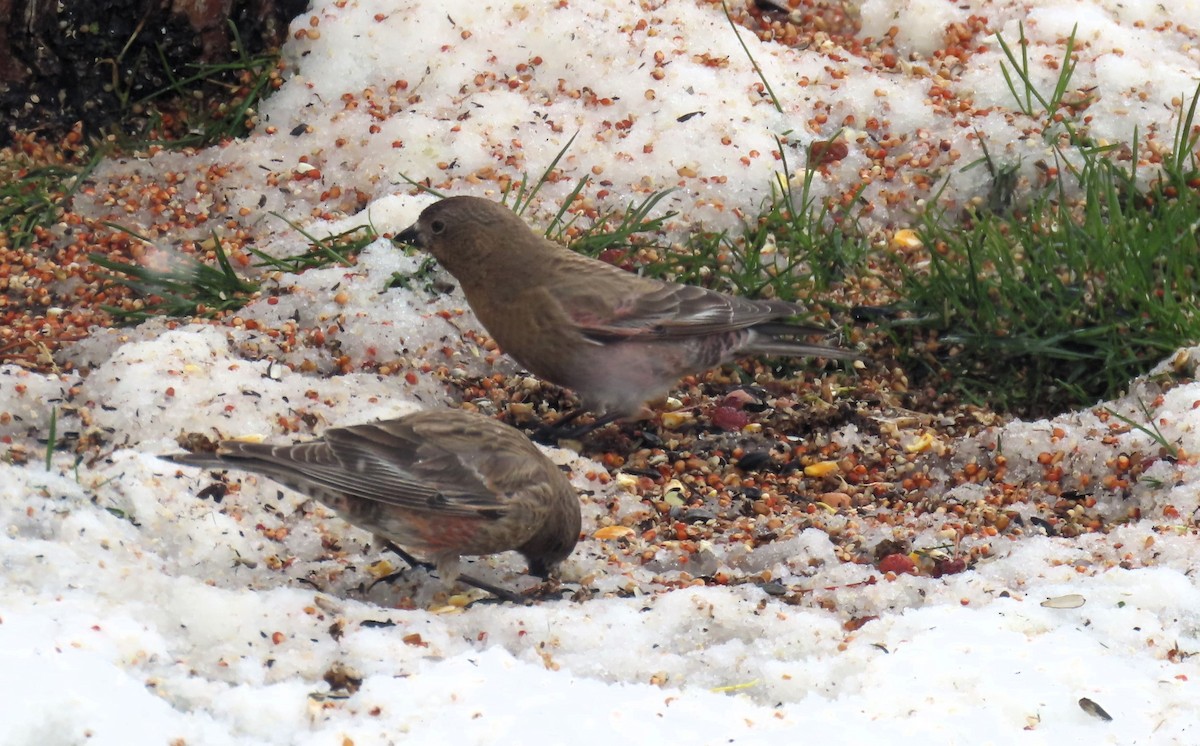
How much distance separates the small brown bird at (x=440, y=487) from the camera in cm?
416

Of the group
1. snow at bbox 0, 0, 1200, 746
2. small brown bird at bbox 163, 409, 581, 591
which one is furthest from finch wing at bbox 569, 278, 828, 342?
→ small brown bird at bbox 163, 409, 581, 591

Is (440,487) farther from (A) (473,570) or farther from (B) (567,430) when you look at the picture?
(B) (567,430)

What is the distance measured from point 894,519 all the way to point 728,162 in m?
2.16

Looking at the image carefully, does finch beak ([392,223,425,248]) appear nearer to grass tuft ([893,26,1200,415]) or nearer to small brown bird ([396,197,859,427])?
small brown bird ([396,197,859,427])

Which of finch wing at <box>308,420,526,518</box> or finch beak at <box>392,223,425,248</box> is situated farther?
finch beak at <box>392,223,425,248</box>

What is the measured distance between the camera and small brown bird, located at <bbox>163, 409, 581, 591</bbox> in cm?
416

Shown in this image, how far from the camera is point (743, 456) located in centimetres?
531

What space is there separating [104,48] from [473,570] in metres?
3.28

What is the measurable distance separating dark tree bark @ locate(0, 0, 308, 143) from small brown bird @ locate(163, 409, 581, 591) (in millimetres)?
2961

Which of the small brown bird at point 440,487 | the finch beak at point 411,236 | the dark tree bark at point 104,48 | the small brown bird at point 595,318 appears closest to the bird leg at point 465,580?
the small brown bird at point 440,487

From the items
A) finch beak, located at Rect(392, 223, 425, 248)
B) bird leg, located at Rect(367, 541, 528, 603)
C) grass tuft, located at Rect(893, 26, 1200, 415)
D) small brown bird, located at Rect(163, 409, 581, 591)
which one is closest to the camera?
small brown bird, located at Rect(163, 409, 581, 591)

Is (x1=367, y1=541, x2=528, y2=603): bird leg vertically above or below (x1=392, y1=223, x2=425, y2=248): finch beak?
below

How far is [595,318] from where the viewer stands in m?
5.47

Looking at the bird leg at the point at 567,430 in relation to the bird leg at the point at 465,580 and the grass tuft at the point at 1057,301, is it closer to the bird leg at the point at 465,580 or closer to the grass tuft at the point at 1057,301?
the bird leg at the point at 465,580
